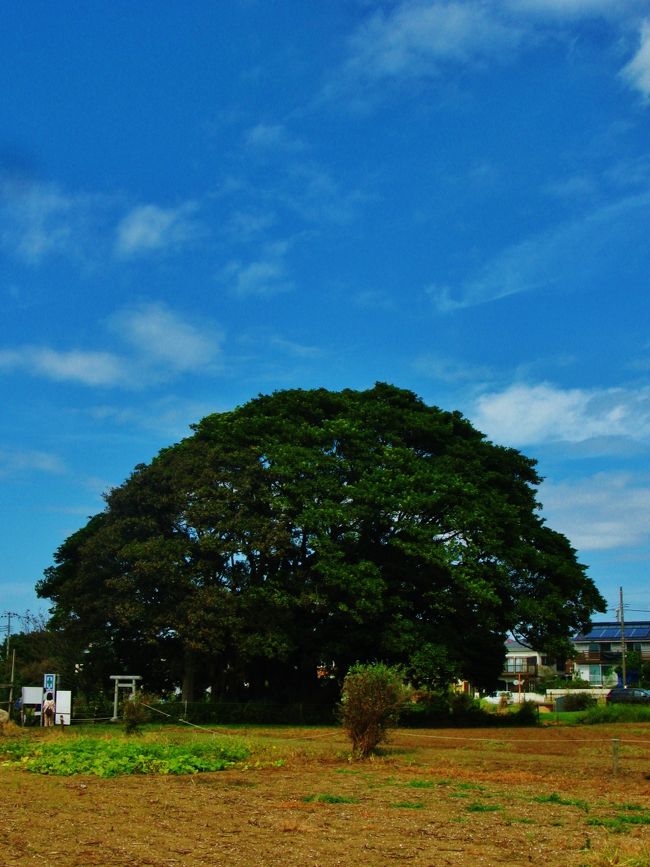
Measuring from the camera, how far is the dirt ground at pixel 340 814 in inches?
353

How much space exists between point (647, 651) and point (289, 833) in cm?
8689

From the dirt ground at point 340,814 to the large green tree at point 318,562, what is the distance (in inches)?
554

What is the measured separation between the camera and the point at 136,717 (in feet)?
75.9

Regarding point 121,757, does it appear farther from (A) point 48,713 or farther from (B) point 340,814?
(A) point 48,713

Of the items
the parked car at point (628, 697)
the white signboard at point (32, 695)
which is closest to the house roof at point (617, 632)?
the parked car at point (628, 697)

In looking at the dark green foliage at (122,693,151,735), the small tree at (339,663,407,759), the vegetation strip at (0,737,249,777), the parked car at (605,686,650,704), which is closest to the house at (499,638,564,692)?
the parked car at (605,686,650,704)

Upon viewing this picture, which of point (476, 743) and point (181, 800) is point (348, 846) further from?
point (476, 743)

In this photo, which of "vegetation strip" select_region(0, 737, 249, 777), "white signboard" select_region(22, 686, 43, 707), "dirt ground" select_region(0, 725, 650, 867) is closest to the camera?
"dirt ground" select_region(0, 725, 650, 867)

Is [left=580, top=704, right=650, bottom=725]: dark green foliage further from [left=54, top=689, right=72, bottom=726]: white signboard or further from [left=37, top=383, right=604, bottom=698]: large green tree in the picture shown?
[left=54, top=689, right=72, bottom=726]: white signboard

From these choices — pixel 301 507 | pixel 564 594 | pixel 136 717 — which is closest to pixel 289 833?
pixel 136 717

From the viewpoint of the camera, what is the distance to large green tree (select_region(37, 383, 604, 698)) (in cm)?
3412

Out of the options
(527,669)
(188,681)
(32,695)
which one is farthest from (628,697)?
(527,669)

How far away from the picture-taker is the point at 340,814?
38.2 ft

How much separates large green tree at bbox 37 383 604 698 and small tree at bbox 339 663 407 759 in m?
12.6
